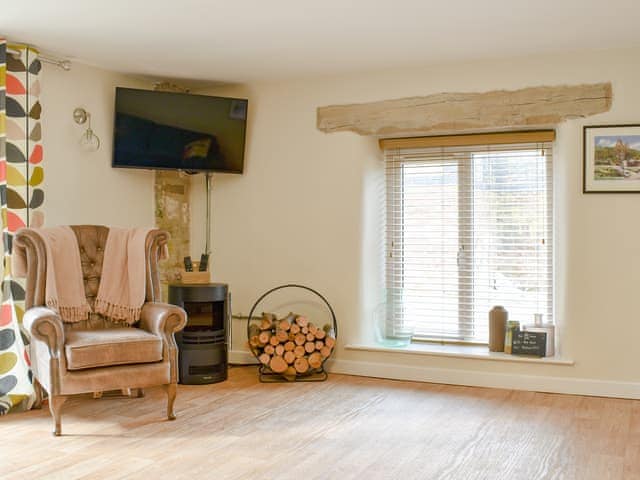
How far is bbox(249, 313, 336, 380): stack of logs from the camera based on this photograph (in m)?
4.77

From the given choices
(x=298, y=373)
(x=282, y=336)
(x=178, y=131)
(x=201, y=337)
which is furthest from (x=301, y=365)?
(x=178, y=131)

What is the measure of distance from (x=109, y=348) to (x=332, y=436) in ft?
4.04

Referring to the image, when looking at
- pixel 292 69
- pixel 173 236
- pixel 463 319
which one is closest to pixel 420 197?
pixel 463 319

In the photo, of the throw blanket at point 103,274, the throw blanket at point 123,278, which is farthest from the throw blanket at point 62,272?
the throw blanket at point 123,278

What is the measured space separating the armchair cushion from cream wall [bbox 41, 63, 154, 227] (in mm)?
1186

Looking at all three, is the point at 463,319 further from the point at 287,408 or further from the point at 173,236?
the point at 173,236

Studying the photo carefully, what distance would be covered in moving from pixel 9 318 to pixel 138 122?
1.67 meters

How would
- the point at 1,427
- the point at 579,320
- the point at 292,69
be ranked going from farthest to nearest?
the point at 292,69 → the point at 579,320 → the point at 1,427

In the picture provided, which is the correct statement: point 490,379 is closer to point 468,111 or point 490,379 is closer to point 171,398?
point 468,111

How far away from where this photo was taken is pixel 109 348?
3.57 metres

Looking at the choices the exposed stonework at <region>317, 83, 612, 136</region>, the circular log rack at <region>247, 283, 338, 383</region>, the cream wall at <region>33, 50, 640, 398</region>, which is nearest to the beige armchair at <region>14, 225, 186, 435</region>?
the cream wall at <region>33, 50, 640, 398</region>

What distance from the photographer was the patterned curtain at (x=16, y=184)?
13.2ft

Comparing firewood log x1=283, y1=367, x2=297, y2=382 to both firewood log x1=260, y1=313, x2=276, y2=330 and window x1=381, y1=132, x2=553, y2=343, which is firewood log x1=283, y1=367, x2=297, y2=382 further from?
window x1=381, y1=132, x2=553, y2=343

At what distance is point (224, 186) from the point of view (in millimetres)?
5512
